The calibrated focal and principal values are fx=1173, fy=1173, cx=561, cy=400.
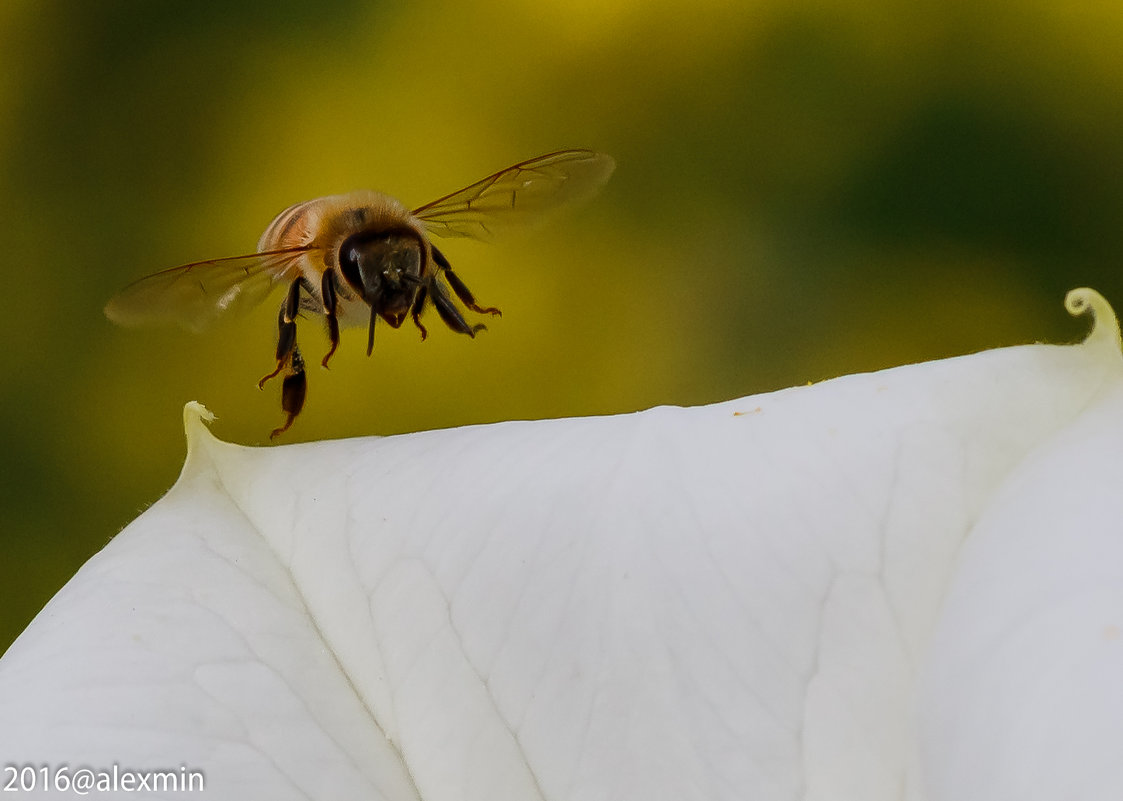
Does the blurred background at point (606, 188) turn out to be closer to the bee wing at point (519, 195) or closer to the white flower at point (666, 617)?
the bee wing at point (519, 195)

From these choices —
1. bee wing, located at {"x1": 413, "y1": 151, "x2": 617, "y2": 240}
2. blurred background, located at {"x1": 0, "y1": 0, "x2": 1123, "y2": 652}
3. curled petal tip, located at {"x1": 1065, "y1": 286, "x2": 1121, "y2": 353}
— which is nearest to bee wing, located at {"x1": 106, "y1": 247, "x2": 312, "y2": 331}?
bee wing, located at {"x1": 413, "y1": 151, "x2": 617, "y2": 240}

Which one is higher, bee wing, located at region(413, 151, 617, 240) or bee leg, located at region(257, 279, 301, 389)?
bee wing, located at region(413, 151, 617, 240)

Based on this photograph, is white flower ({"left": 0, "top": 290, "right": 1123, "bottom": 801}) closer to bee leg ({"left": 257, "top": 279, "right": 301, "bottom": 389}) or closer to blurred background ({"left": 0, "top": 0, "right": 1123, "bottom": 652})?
bee leg ({"left": 257, "top": 279, "right": 301, "bottom": 389})

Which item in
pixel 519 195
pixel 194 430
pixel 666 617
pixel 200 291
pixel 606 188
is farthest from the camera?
pixel 606 188

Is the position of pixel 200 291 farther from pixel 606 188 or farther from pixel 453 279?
pixel 606 188

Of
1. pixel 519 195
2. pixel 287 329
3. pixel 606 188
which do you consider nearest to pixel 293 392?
Answer: pixel 287 329

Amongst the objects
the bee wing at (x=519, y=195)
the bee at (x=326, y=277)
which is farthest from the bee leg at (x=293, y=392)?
the bee wing at (x=519, y=195)
